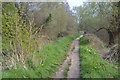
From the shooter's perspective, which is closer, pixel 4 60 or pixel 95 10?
pixel 4 60

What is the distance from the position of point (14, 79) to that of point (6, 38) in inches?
75.8

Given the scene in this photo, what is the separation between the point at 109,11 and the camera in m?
13.7

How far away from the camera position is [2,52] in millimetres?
6051

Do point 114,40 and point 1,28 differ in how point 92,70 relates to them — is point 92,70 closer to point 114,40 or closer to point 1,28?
point 1,28

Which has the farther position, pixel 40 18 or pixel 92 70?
pixel 40 18

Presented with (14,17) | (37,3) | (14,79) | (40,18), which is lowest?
(14,79)

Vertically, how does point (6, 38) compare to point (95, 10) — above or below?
below

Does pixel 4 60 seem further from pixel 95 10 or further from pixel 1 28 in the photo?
pixel 95 10

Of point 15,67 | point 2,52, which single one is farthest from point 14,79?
point 2,52

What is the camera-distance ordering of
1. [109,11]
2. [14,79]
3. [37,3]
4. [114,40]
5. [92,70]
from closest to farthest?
1. [14,79]
2. [92,70]
3. [109,11]
4. [114,40]
5. [37,3]

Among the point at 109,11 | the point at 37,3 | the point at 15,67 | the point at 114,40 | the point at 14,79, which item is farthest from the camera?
the point at 37,3

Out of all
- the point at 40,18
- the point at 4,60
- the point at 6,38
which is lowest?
the point at 4,60

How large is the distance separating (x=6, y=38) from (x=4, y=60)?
1087 mm

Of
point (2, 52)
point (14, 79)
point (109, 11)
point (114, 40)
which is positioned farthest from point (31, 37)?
point (114, 40)
